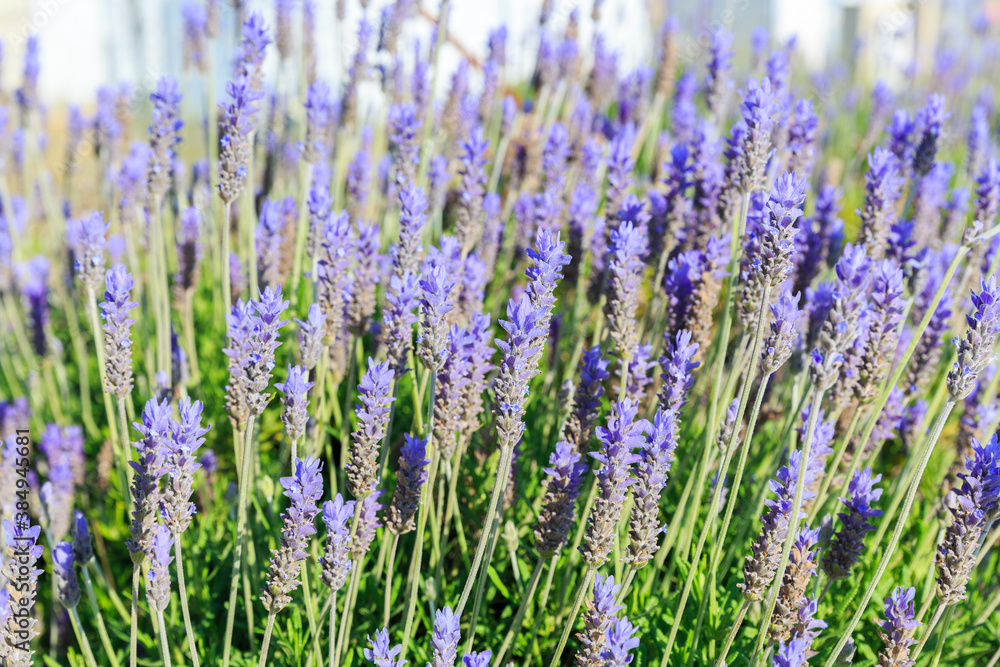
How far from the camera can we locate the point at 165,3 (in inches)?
439

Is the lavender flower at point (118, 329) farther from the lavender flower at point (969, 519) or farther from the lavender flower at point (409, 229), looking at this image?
the lavender flower at point (969, 519)

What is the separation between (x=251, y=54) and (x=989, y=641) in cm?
282

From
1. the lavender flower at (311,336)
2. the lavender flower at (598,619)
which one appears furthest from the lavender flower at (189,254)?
the lavender flower at (598,619)

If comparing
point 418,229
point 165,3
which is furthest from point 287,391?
point 165,3

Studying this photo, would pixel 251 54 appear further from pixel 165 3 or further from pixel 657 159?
pixel 165 3

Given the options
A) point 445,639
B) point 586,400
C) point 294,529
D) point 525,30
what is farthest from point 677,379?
point 525,30

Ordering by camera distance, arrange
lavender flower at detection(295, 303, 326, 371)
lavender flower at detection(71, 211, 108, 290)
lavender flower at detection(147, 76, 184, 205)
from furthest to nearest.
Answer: lavender flower at detection(147, 76, 184, 205) < lavender flower at detection(71, 211, 108, 290) < lavender flower at detection(295, 303, 326, 371)

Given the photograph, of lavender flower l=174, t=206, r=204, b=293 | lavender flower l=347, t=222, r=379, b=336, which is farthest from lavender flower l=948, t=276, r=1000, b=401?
lavender flower l=174, t=206, r=204, b=293

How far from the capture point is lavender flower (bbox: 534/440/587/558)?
1634mm

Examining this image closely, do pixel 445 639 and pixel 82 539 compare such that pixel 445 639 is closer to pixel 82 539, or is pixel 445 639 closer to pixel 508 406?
pixel 508 406

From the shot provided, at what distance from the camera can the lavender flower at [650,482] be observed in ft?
4.81

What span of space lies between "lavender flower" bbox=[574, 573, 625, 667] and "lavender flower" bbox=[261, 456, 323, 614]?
1.87 feet

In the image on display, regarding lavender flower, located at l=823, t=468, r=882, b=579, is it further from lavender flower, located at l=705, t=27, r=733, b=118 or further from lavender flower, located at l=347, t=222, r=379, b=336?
lavender flower, located at l=705, t=27, r=733, b=118

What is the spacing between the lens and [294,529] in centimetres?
148
